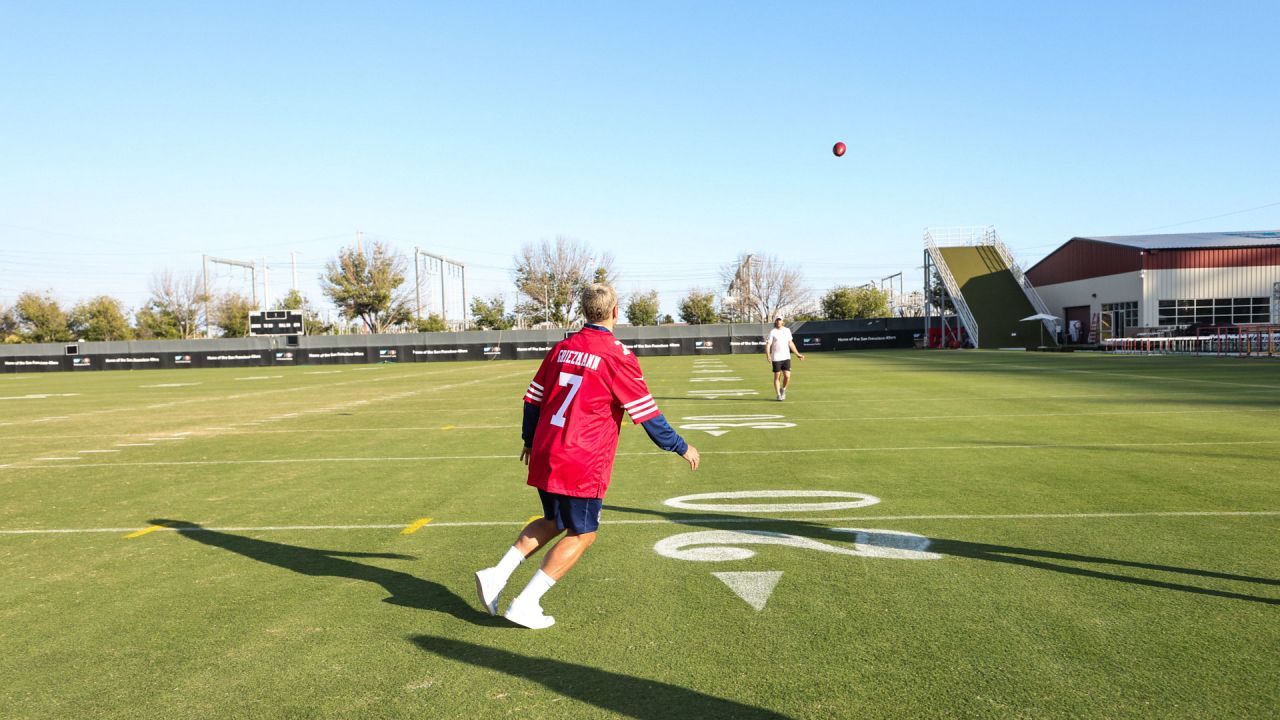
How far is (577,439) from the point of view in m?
4.06

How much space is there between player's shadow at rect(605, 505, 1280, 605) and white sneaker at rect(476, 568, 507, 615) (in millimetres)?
2298

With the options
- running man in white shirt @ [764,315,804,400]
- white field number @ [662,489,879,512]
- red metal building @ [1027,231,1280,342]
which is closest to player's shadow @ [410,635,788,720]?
white field number @ [662,489,879,512]

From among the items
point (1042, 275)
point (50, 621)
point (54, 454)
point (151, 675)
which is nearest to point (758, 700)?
point (151, 675)

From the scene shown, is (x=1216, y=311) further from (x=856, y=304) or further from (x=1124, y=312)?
(x=856, y=304)

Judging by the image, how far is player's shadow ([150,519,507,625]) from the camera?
451 cm

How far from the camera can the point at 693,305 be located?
75.9 meters

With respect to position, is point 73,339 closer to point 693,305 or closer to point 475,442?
point 693,305

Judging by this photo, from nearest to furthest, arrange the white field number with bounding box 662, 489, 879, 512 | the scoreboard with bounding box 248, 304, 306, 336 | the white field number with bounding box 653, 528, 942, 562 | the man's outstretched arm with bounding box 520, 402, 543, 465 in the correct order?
1. the man's outstretched arm with bounding box 520, 402, 543, 465
2. the white field number with bounding box 653, 528, 942, 562
3. the white field number with bounding box 662, 489, 879, 512
4. the scoreboard with bounding box 248, 304, 306, 336

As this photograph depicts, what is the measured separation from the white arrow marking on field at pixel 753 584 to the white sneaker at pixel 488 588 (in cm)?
134

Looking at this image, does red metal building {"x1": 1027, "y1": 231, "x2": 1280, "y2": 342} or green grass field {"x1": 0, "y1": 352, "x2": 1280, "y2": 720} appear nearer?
green grass field {"x1": 0, "y1": 352, "x2": 1280, "y2": 720}

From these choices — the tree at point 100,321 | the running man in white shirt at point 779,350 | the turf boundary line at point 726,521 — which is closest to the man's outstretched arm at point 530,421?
the turf boundary line at point 726,521

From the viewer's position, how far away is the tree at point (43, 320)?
239 ft

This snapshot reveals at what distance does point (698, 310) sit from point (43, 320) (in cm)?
5976

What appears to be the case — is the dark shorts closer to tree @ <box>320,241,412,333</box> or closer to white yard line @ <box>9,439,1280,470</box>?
white yard line @ <box>9,439,1280,470</box>
